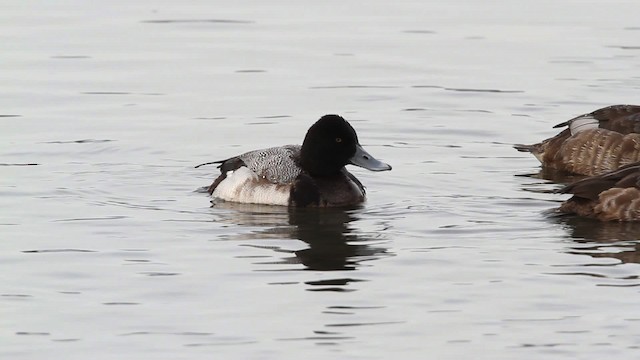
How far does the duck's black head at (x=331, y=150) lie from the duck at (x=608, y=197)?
1.71 meters

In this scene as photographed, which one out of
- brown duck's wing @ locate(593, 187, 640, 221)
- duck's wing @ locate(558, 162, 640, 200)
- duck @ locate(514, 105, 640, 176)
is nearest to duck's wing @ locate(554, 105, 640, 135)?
duck @ locate(514, 105, 640, 176)

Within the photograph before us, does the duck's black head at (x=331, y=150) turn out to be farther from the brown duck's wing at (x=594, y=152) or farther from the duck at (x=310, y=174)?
the brown duck's wing at (x=594, y=152)

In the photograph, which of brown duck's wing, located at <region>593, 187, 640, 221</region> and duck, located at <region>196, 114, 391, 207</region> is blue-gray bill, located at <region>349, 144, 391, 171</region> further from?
brown duck's wing, located at <region>593, 187, 640, 221</region>

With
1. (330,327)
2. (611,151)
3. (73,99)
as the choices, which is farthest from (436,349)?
(73,99)

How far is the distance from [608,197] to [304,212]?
2.51m

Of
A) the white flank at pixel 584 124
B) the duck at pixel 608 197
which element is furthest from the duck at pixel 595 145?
the duck at pixel 608 197

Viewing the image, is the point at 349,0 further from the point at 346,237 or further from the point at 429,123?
the point at 346,237

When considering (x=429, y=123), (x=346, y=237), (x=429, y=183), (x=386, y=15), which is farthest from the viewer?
(x=386, y=15)

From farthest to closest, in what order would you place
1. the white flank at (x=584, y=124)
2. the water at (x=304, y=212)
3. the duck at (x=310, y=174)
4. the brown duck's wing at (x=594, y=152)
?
the white flank at (x=584, y=124), the brown duck's wing at (x=594, y=152), the duck at (x=310, y=174), the water at (x=304, y=212)

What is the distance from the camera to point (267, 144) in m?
15.8

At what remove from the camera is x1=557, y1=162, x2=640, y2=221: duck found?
40.1ft

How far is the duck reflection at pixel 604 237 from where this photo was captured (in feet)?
36.6

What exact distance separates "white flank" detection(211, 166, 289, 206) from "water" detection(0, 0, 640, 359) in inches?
5.7

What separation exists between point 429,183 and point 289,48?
22.5 ft
